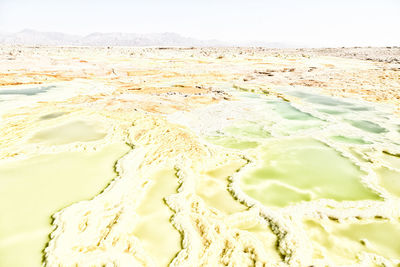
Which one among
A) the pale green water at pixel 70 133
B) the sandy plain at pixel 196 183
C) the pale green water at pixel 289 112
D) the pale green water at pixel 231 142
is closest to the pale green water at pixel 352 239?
the sandy plain at pixel 196 183

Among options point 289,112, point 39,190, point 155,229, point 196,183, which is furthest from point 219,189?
point 289,112

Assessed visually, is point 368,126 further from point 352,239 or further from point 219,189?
point 219,189

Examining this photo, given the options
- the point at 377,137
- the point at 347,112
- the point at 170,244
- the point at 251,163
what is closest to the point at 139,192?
the point at 170,244

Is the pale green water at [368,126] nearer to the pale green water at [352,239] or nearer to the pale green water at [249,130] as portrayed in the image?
the pale green water at [249,130]

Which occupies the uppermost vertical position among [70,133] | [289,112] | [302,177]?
[302,177]

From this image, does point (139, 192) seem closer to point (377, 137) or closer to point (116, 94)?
point (377, 137)
